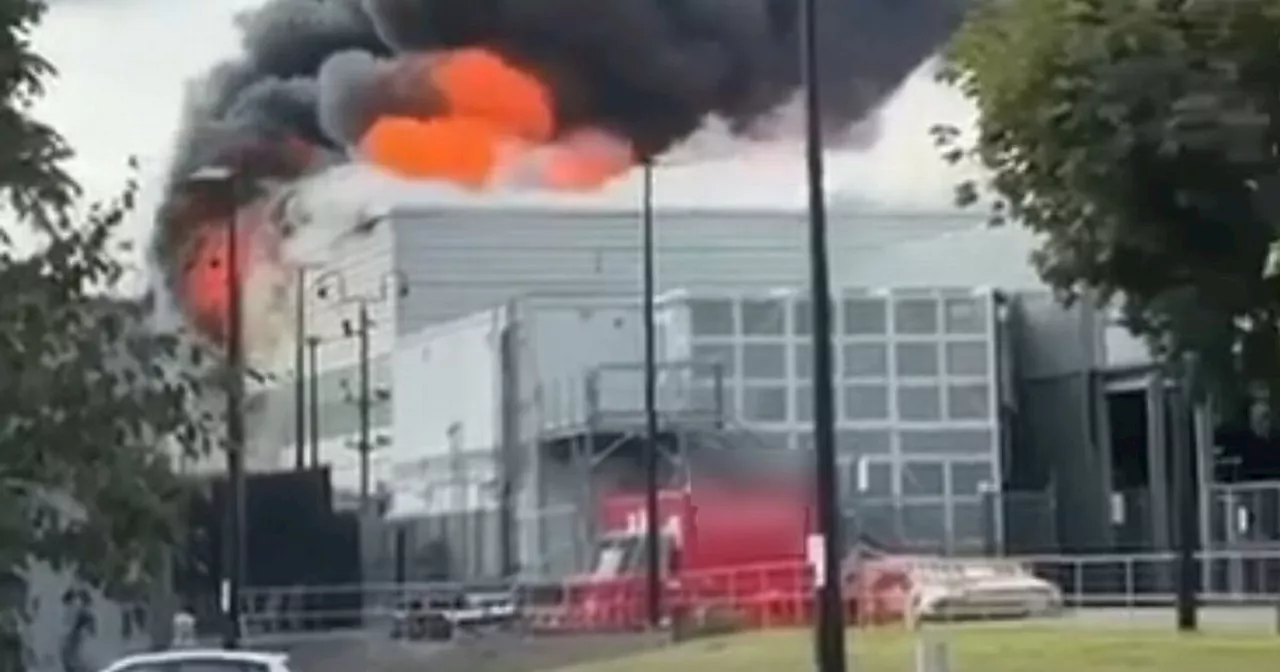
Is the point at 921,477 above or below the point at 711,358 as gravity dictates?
below

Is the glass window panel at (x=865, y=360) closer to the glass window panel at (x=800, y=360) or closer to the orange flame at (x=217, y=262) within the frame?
the glass window panel at (x=800, y=360)

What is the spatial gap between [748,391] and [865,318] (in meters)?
3.11

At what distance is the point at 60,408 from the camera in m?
9.05

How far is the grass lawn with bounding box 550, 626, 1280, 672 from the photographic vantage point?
32438mm

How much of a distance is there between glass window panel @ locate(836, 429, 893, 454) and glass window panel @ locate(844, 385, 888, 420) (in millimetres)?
328

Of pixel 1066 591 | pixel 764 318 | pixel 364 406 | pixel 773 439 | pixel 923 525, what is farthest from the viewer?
pixel 364 406

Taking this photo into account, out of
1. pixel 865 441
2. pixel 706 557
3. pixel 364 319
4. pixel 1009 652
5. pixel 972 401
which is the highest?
pixel 364 319

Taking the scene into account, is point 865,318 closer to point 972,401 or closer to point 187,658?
point 972,401

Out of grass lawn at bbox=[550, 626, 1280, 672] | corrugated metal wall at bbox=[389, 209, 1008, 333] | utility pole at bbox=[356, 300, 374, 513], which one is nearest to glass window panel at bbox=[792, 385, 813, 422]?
corrugated metal wall at bbox=[389, 209, 1008, 333]

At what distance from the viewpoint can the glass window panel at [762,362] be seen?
60156 millimetres

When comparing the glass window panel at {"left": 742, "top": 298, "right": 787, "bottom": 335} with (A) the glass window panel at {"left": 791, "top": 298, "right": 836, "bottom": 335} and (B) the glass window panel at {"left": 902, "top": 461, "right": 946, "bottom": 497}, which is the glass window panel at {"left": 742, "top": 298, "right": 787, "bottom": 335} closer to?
(A) the glass window panel at {"left": 791, "top": 298, "right": 836, "bottom": 335}

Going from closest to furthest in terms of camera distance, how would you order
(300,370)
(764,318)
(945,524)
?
(764,318), (945,524), (300,370)

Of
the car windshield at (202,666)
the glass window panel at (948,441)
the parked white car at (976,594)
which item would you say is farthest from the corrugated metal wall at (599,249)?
the car windshield at (202,666)

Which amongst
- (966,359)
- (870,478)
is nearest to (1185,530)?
(870,478)
